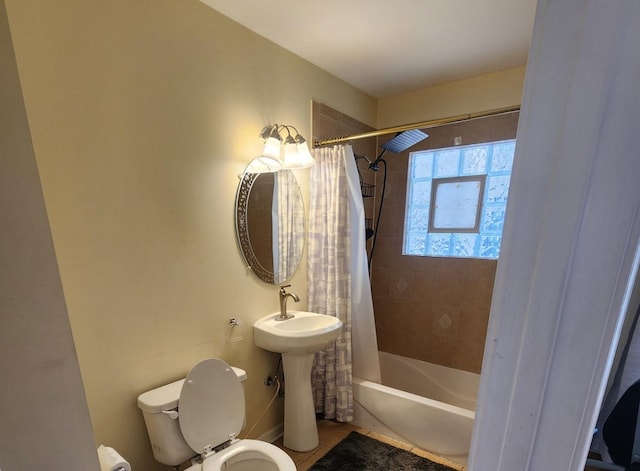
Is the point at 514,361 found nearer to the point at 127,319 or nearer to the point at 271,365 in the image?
the point at 127,319

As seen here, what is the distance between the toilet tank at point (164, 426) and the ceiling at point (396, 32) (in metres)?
1.97

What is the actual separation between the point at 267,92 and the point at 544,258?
1.92m

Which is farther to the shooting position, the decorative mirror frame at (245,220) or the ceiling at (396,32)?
the decorative mirror frame at (245,220)

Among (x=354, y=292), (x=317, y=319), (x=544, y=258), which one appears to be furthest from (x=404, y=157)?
(x=544, y=258)

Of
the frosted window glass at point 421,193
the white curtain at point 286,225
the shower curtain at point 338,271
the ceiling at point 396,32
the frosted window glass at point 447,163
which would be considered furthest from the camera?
the frosted window glass at point 421,193

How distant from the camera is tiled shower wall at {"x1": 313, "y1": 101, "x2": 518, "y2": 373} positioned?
2436 mm

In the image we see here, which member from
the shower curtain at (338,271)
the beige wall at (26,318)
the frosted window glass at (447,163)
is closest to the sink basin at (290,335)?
the shower curtain at (338,271)

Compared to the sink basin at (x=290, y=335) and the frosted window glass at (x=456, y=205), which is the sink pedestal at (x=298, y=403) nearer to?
the sink basin at (x=290, y=335)

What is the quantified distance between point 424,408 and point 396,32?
238 centimetres

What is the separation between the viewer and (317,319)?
212 cm

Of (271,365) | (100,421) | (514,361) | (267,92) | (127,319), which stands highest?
(267,92)

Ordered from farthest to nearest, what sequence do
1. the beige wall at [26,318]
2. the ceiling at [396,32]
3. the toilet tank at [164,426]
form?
1. the ceiling at [396,32]
2. the toilet tank at [164,426]
3. the beige wall at [26,318]

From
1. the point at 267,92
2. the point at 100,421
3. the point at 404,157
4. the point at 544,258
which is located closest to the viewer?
the point at 544,258

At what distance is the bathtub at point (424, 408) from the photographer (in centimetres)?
185
